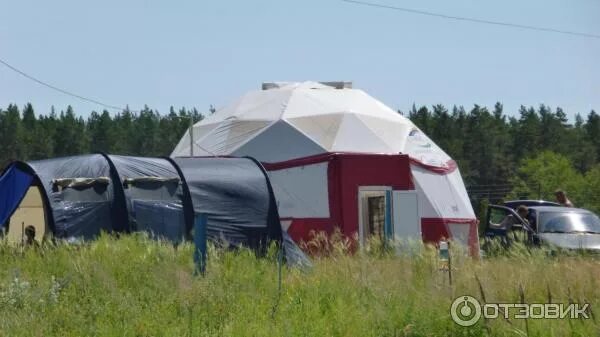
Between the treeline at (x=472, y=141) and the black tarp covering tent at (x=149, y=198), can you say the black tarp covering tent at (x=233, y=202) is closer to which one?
the black tarp covering tent at (x=149, y=198)

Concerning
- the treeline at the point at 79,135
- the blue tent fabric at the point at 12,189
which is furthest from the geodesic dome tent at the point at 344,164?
the treeline at the point at 79,135

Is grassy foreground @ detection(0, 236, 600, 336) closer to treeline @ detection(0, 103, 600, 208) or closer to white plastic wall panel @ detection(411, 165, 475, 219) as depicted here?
white plastic wall panel @ detection(411, 165, 475, 219)

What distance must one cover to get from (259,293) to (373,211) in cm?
1072

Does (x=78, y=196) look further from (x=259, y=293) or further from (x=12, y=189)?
(x=259, y=293)

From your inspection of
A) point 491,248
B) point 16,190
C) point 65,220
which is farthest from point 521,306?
point 16,190

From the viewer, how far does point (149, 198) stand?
13.4 meters

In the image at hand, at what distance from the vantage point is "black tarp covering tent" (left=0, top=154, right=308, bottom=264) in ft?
41.8

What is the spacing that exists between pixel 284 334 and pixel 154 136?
78.7 m

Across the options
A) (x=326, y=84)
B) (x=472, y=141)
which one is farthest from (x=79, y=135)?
(x=326, y=84)

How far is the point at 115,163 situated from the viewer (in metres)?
13.5

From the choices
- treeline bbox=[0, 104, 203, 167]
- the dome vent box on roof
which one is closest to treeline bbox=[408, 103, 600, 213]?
treeline bbox=[0, 104, 203, 167]

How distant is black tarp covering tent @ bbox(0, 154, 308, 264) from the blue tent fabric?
0.02 metres

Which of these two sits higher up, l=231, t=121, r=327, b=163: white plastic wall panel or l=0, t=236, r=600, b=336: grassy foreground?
l=231, t=121, r=327, b=163: white plastic wall panel

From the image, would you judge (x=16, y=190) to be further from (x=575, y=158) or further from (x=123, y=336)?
(x=575, y=158)
